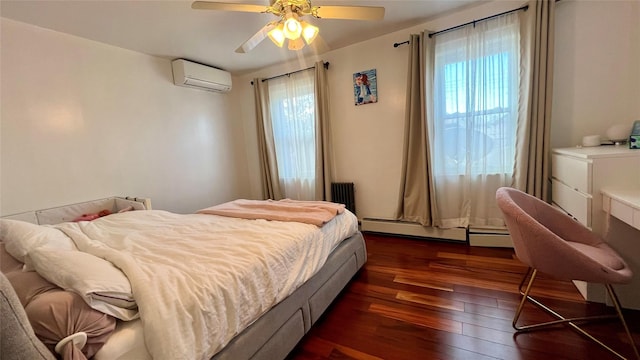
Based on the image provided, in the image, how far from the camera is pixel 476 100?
2.68 m

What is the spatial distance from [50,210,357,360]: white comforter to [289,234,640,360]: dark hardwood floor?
0.46m

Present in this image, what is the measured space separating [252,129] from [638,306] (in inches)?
178

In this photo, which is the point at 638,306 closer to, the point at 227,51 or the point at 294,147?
the point at 294,147

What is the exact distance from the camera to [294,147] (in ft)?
12.9

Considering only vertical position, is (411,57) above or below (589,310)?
above

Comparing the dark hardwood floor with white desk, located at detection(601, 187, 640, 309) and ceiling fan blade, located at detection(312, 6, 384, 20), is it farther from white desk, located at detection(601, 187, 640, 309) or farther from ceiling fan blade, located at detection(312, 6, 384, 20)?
ceiling fan blade, located at detection(312, 6, 384, 20)

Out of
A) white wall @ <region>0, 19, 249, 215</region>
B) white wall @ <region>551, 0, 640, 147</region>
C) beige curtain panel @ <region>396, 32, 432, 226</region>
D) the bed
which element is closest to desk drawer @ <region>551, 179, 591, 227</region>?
white wall @ <region>551, 0, 640, 147</region>

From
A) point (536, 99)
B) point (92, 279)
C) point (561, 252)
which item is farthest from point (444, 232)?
point (92, 279)

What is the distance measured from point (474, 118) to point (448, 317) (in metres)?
2.00

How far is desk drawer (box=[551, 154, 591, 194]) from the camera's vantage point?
167 centimetres

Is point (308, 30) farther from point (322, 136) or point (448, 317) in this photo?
point (448, 317)

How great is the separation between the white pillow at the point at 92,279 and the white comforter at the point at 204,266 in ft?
0.16

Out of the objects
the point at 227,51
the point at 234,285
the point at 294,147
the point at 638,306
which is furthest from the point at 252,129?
the point at 638,306

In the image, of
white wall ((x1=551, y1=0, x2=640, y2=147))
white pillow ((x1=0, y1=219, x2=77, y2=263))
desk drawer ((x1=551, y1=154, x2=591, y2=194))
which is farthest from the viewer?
white wall ((x1=551, y1=0, x2=640, y2=147))
